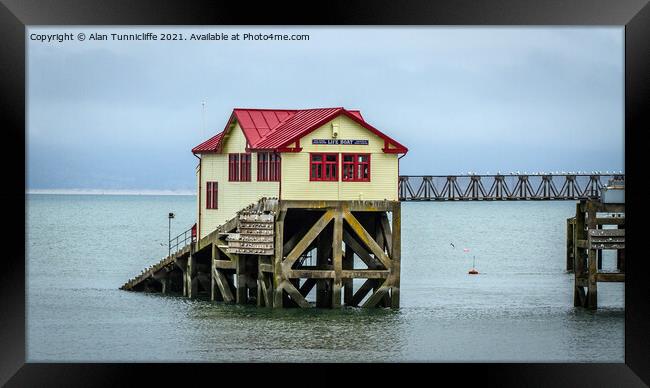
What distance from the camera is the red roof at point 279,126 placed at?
56281 mm

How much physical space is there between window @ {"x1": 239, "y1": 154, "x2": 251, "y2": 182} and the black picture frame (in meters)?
19.9

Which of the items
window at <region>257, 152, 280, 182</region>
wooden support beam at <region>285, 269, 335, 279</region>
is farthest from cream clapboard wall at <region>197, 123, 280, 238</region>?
wooden support beam at <region>285, 269, 335, 279</region>

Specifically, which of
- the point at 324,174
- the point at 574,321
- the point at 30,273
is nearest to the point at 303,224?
the point at 324,174

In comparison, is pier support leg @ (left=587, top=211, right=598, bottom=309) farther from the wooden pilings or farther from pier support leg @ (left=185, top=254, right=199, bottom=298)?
pier support leg @ (left=185, top=254, right=199, bottom=298)

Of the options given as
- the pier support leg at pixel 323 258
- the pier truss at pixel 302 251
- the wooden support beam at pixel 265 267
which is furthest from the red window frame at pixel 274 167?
the pier support leg at pixel 323 258

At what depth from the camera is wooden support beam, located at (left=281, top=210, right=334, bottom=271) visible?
5628 cm

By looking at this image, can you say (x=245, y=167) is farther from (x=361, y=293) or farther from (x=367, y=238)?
(x=361, y=293)

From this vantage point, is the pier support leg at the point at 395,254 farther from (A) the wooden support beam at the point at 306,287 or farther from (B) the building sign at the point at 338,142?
(A) the wooden support beam at the point at 306,287

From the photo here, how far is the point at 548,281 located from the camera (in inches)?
3435

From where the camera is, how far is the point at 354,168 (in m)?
56.7
